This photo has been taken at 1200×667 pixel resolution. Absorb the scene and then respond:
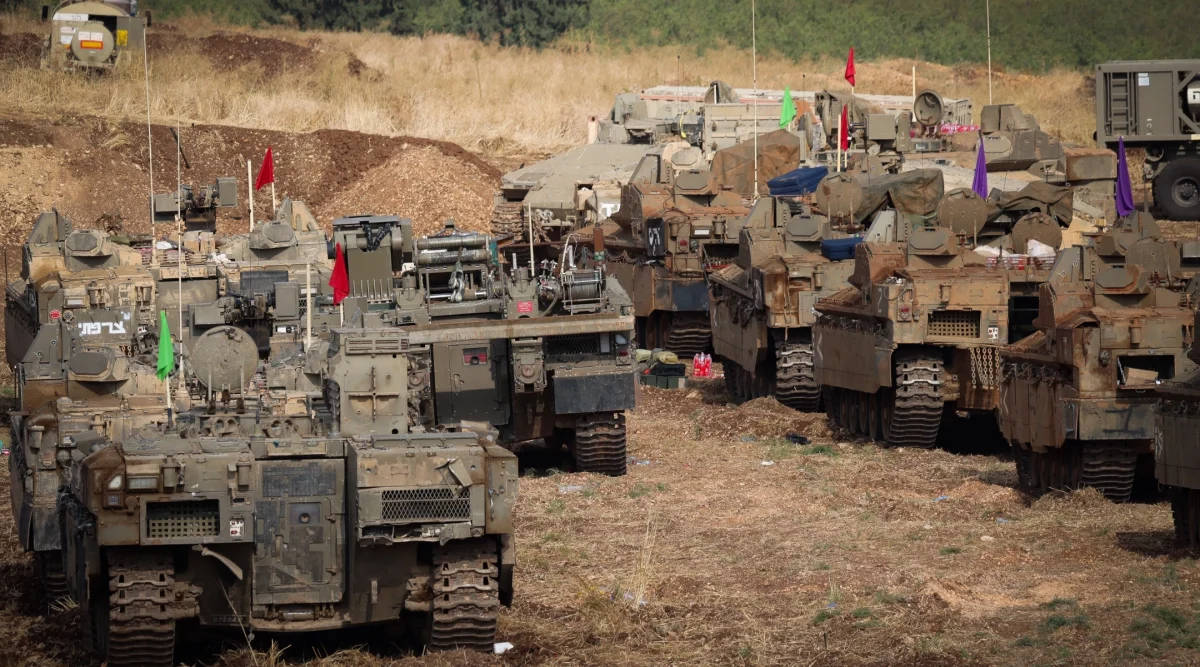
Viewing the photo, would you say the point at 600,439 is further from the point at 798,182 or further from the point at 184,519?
the point at 798,182

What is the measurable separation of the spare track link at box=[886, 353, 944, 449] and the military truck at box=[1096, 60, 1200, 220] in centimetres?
1799

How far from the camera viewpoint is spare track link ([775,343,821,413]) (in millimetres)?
23406

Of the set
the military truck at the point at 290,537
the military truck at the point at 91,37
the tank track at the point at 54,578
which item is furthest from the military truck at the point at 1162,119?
the military truck at the point at 290,537

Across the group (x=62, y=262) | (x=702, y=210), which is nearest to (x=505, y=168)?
(x=702, y=210)

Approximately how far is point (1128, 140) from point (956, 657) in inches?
1069

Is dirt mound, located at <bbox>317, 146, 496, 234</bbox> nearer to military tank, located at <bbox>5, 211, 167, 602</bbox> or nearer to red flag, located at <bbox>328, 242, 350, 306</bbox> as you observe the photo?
military tank, located at <bbox>5, 211, 167, 602</bbox>

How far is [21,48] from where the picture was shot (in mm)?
48281

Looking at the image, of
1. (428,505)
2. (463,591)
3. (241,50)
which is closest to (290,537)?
(428,505)

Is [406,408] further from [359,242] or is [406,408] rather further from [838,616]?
[359,242]

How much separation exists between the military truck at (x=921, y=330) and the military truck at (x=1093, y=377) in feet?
5.65

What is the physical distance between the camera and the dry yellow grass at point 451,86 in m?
45.8

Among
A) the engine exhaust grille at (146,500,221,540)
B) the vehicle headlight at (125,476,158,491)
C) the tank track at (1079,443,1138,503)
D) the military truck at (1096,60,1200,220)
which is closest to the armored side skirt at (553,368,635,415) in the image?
the tank track at (1079,443,1138,503)

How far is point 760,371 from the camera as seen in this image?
80.6 feet

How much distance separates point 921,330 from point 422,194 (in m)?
22.9
